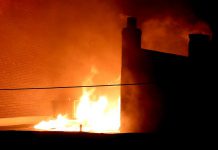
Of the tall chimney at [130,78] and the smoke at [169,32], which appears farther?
the smoke at [169,32]

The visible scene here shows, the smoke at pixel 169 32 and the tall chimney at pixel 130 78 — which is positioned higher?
the smoke at pixel 169 32

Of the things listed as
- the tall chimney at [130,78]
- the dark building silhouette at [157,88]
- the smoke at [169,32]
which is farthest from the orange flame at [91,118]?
the smoke at [169,32]

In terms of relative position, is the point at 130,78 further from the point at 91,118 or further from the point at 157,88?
the point at 91,118

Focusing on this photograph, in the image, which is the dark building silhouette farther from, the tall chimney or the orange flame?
the orange flame

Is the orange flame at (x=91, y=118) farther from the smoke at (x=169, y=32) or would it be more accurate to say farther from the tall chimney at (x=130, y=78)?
the smoke at (x=169, y=32)

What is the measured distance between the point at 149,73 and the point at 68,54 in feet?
26.2

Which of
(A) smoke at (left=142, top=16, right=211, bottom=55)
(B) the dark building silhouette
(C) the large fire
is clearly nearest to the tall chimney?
(B) the dark building silhouette

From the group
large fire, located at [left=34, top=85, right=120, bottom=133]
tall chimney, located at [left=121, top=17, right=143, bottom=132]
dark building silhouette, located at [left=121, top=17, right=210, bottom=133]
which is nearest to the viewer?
dark building silhouette, located at [left=121, top=17, right=210, bottom=133]

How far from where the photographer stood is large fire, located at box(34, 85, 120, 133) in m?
13.5

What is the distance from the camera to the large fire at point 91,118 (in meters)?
13.5

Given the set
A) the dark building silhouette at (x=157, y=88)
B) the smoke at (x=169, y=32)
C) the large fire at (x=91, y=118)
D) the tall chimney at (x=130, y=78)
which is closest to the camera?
the dark building silhouette at (x=157, y=88)

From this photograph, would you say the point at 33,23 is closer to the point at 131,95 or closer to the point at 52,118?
the point at 52,118

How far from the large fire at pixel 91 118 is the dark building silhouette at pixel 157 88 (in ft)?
7.92

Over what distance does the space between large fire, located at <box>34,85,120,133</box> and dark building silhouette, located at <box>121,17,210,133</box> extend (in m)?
2.41
